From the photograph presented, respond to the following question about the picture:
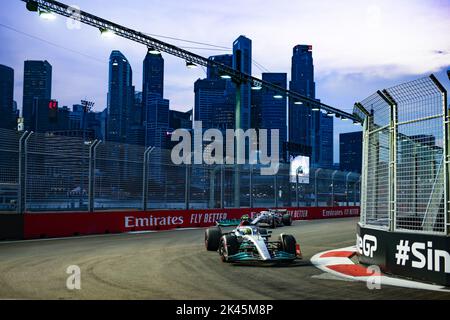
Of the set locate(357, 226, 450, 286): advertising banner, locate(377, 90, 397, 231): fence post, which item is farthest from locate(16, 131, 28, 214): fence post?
locate(377, 90, 397, 231): fence post

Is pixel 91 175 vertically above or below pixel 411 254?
above

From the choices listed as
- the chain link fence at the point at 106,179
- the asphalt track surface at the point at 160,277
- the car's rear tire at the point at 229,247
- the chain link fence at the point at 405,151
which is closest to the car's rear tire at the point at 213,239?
the asphalt track surface at the point at 160,277

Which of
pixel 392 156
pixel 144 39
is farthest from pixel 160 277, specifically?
pixel 144 39

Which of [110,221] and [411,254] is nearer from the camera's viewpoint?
[411,254]

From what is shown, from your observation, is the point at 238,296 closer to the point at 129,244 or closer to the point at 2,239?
the point at 129,244

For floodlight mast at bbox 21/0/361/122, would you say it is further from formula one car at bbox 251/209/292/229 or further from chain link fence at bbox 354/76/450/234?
chain link fence at bbox 354/76/450/234

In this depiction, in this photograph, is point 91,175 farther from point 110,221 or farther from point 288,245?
point 288,245

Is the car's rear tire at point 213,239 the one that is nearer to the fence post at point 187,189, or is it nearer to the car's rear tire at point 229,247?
the car's rear tire at point 229,247

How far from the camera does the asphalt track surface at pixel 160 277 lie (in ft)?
22.8

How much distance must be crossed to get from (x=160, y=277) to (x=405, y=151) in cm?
568

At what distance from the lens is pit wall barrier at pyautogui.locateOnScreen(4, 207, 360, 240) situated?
16.3 metres

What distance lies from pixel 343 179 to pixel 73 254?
2984 centimetres

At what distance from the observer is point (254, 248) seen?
11000mm

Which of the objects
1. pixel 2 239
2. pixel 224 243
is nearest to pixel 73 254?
pixel 224 243
